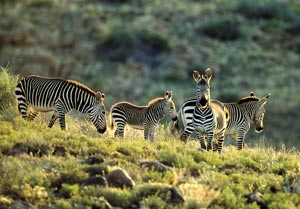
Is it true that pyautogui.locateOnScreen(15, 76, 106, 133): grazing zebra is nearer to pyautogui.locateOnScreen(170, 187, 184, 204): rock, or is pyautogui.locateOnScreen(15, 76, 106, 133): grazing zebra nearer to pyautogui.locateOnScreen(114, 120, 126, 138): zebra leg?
pyautogui.locateOnScreen(114, 120, 126, 138): zebra leg

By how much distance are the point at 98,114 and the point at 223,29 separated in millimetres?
35325

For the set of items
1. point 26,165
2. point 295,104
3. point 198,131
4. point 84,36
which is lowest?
point 26,165

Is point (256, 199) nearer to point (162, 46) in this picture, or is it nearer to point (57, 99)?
point (57, 99)

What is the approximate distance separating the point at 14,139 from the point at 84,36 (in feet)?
122

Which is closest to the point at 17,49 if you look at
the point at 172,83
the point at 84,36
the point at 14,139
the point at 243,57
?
the point at 84,36

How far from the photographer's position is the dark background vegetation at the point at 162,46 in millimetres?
46156

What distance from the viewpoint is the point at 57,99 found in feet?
62.8

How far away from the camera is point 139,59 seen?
50219mm

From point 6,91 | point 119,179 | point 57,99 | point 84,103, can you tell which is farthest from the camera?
point 6,91

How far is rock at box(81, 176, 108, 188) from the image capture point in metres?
14.2

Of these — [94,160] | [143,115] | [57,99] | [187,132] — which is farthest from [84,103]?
[94,160]

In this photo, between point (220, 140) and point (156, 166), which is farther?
point (220, 140)

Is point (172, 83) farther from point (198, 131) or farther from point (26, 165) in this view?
point (26, 165)

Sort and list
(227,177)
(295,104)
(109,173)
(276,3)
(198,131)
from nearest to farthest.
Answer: (109,173) → (227,177) → (198,131) → (295,104) → (276,3)
